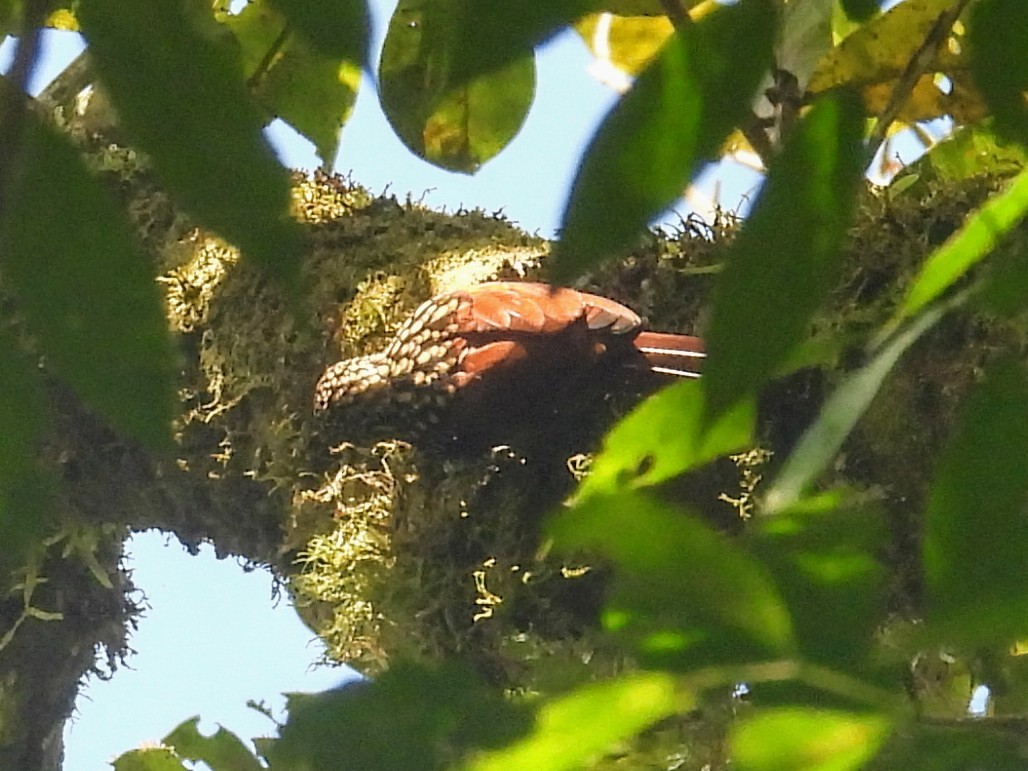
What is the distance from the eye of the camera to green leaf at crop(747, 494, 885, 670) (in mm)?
255

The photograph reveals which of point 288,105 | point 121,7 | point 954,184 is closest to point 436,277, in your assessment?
point 288,105

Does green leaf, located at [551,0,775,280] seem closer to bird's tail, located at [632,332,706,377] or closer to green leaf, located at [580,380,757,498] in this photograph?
green leaf, located at [580,380,757,498]

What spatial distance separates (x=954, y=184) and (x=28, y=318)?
76 cm

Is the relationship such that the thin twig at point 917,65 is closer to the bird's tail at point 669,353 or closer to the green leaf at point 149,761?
the bird's tail at point 669,353

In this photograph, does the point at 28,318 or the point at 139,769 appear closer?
the point at 28,318

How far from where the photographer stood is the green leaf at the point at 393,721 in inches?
11.4

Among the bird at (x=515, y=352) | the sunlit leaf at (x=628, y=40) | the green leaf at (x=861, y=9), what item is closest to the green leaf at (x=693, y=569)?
the green leaf at (x=861, y=9)

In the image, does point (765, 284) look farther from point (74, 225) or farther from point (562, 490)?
point (562, 490)

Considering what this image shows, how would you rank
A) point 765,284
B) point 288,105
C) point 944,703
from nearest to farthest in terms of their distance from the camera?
point 765,284, point 944,703, point 288,105

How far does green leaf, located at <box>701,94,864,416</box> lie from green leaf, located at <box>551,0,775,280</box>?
0.8 inches

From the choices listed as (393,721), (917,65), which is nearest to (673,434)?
(393,721)

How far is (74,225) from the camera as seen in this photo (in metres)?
0.29

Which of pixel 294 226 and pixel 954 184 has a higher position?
pixel 954 184

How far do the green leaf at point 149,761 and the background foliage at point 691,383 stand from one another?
75cm
